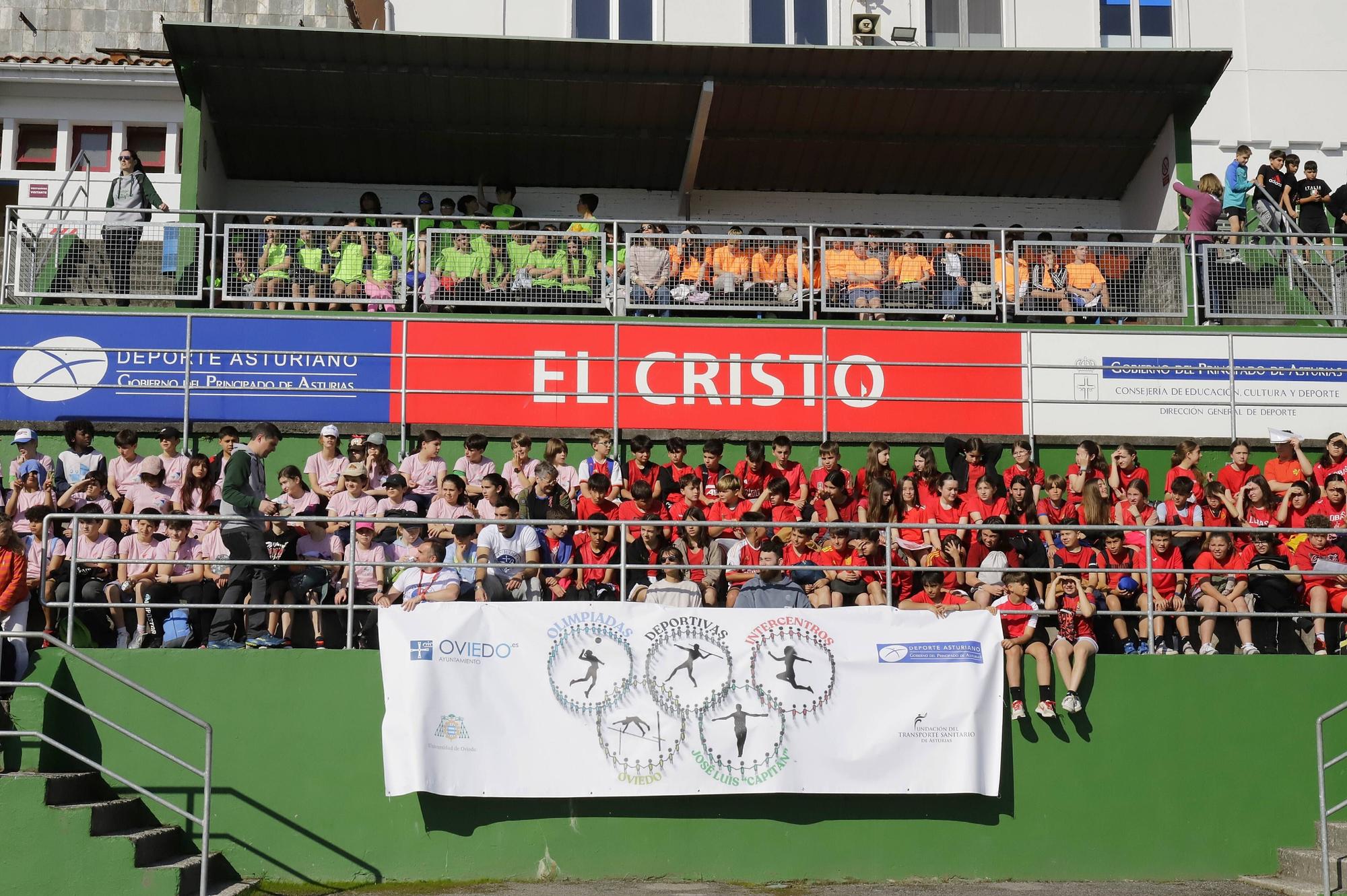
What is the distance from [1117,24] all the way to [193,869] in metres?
16.9

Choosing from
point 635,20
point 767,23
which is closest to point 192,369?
point 635,20

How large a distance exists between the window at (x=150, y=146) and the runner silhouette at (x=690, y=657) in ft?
44.3

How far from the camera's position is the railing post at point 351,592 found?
37.1ft

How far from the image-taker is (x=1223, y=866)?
1153 centimetres

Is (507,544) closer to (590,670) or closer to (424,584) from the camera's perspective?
(424,584)

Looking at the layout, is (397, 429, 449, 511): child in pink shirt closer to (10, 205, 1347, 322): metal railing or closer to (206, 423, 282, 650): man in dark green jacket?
(10, 205, 1347, 322): metal railing

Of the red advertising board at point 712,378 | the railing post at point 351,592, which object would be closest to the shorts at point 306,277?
the red advertising board at point 712,378

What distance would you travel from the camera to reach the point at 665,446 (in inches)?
628

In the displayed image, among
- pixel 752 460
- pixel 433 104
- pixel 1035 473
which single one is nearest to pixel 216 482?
pixel 752 460

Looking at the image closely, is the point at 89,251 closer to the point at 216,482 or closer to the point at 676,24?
the point at 216,482

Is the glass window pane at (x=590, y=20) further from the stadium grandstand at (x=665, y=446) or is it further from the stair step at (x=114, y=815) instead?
the stair step at (x=114, y=815)

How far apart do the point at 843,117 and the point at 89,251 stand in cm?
914

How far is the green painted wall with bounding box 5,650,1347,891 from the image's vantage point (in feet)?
36.4

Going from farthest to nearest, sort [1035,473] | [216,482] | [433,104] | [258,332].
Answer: [433,104], [258,332], [1035,473], [216,482]
